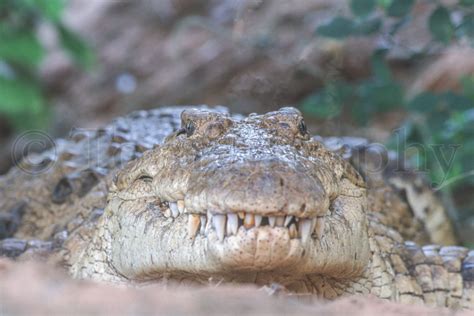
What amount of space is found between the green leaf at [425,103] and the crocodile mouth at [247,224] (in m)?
2.95

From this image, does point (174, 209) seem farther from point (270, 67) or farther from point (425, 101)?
point (270, 67)

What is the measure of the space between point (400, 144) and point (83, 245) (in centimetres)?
292

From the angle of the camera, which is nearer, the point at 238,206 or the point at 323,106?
the point at 238,206

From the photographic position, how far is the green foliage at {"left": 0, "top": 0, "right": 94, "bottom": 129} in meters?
8.07

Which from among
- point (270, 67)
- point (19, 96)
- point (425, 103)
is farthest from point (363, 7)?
point (19, 96)

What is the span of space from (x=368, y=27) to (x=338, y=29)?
0.22m

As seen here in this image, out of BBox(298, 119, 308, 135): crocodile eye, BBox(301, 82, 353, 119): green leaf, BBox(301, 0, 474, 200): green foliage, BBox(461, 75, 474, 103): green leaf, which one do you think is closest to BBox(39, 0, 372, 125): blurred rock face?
BBox(301, 82, 353, 119): green leaf

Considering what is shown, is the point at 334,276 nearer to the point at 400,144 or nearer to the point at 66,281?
the point at 66,281

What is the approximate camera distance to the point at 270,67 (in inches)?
360

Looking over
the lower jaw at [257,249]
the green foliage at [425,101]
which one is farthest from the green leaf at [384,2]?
the lower jaw at [257,249]

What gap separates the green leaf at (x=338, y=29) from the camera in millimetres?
5625

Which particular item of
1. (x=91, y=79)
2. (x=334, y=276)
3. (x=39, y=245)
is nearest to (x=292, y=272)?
(x=334, y=276)

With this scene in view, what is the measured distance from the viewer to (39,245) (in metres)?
4.23

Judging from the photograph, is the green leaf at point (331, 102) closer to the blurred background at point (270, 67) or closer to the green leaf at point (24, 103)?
the blurred background at point (270, 67)
